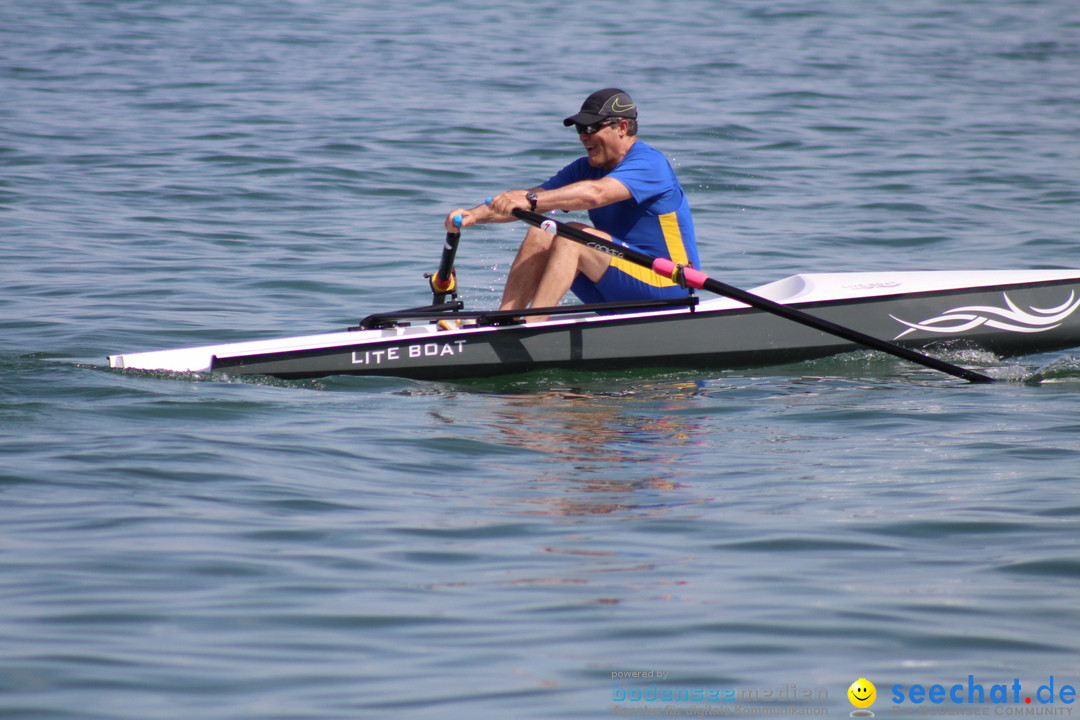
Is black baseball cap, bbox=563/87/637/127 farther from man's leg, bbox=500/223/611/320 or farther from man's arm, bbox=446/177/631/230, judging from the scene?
man's leg, bbox=500/223/611/320

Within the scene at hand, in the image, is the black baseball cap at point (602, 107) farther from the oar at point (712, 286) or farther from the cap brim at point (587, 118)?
the oar at point (712, 286)

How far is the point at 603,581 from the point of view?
130 inches

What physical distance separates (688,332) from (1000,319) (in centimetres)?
165

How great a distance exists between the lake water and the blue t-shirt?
22.6 inches

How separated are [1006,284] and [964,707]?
414 centimetres

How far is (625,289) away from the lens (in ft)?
19.9

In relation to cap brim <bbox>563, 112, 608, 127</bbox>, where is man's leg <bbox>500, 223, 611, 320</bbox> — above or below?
below

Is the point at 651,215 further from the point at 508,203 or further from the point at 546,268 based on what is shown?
the point at 508,203

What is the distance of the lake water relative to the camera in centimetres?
280

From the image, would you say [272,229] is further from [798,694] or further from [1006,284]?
[798,694]

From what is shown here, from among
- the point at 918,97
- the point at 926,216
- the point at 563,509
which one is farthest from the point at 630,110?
the point at 918,97

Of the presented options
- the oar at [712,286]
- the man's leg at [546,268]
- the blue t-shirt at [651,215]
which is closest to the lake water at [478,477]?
the oar at [712,286]

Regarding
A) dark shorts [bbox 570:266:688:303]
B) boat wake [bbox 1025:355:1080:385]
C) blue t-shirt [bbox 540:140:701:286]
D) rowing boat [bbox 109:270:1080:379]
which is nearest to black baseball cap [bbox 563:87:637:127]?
blue t-shirt [bbox 540:140:701:286]

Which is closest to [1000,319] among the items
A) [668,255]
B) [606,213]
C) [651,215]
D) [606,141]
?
[668,255]
